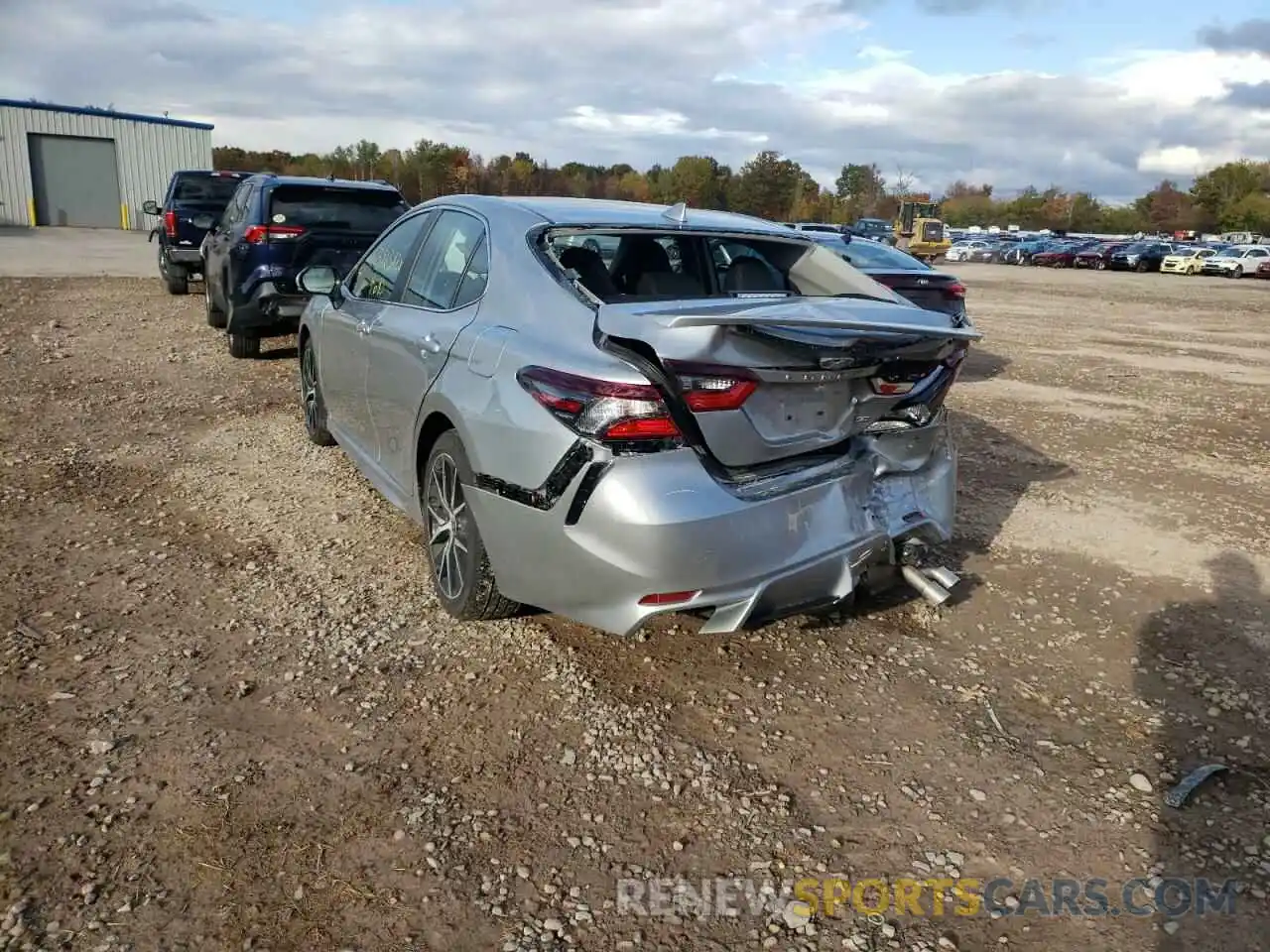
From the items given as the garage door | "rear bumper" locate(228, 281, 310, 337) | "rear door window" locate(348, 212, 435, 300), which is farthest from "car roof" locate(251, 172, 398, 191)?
the garage door

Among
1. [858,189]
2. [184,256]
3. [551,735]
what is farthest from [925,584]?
[858,189]

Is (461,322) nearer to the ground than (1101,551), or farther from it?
farther from it

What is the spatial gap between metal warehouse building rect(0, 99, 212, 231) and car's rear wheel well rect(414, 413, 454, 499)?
3714 centimetres

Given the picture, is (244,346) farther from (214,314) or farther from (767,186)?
(767,186)

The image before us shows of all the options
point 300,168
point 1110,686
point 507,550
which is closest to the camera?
point 507,550

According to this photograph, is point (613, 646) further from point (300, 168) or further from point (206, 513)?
point (300, 168)

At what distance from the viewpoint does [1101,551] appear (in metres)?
5.05

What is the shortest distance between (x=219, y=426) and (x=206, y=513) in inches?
79.8

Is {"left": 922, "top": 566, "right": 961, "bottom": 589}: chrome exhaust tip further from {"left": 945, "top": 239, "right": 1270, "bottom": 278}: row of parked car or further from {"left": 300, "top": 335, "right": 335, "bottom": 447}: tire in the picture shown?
{"left": 945, "top": 239, "right": 1270, "bottom": 278}: row of parked car

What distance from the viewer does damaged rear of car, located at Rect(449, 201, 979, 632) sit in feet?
9.84

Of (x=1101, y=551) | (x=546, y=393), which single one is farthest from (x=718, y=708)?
(x=1101, y=551)

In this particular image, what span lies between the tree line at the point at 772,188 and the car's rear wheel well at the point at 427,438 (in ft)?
148

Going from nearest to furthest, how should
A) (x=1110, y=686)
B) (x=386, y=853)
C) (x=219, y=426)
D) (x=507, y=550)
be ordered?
(x=386, y=853)
(x=507, y=550)
(x=1110, y=686)
(x=219, y=426)

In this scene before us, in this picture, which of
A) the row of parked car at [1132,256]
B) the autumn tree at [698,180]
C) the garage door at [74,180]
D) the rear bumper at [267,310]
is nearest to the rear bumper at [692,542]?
the rear bumper at [267,310]
